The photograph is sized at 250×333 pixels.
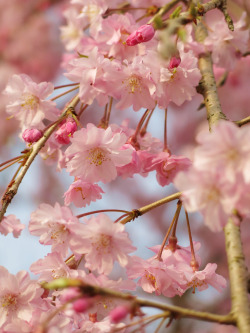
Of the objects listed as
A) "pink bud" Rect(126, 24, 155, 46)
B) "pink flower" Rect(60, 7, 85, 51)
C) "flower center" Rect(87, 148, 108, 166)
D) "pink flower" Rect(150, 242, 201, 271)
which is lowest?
"pink flower" Rect(150, 242, 201, 271)

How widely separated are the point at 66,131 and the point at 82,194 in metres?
0.21

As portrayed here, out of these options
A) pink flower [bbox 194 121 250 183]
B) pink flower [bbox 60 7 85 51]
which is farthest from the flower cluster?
pink flower [bbox 60 7 85 51]

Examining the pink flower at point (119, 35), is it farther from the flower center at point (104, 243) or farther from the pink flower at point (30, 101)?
the flower center at point (104, 243)

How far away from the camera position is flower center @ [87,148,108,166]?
4.92 feet

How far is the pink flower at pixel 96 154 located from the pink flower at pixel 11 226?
34 cm

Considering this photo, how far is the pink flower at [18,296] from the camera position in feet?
4.62

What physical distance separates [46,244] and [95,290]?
1.92 ft

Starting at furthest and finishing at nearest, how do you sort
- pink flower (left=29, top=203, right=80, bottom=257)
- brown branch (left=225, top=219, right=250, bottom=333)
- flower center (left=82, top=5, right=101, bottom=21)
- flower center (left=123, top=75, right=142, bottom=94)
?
flower center (left=82, top=5, right=101, bottom=21)
flower center (left=123, top=75, right=142, bottom=94)
pink flower (left=29, top=203, right=80, bottom=257)
brown branch (left=225, top=219, right=250, bottom=333)

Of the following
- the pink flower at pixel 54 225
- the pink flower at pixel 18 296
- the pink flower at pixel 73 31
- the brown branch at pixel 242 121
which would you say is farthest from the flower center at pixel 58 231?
the pink flower at pixel 73 31

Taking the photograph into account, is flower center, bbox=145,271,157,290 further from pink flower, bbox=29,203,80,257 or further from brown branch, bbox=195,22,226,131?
brown branch, bbox=195,22,226,131

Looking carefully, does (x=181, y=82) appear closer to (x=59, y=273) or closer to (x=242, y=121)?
(x=242, y=121)

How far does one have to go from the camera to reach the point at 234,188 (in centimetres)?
96

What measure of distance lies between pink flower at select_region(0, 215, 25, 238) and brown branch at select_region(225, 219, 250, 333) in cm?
78

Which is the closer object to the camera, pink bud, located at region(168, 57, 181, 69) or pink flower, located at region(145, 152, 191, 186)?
pink bud, located at region(168, 57, 181, 69)
